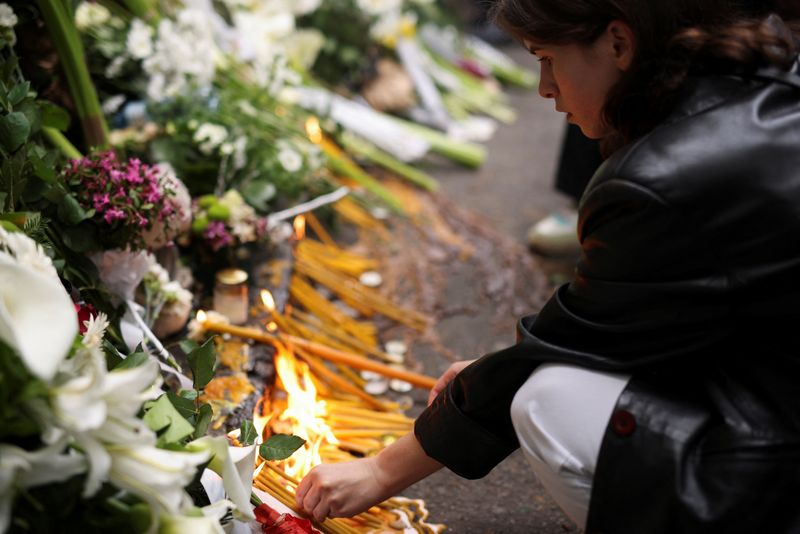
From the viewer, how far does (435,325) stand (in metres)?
2.22

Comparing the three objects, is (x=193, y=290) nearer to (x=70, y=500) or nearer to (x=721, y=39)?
(x=70, y=500)

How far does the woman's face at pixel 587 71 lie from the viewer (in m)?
1.09

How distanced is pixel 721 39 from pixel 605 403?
47cm

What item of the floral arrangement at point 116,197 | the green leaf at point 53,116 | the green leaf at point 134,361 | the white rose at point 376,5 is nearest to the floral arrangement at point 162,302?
the floral arrangement at point 116,197

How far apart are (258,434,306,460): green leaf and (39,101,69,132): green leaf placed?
2.59ft

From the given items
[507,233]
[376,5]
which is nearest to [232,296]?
[507,233]

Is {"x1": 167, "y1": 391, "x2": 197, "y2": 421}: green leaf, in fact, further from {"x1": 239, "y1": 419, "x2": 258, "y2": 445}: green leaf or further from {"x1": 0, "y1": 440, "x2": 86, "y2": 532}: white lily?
{"x1": 0, "y1": 440, "x2": 86, "y2": 532}: white lily

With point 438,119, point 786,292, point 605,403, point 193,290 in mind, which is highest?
point 786,292

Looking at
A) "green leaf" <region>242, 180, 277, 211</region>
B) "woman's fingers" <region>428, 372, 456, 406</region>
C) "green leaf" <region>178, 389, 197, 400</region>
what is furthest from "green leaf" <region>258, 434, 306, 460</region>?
"green leaf" <region>242, 180, 277, 211</region>

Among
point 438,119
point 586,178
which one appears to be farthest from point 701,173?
point 438,119

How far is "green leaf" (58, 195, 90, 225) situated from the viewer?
4.75 ft

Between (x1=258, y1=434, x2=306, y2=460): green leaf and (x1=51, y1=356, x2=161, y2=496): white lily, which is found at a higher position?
(x1=51, y1=356, x2=161, y2=496): white lily

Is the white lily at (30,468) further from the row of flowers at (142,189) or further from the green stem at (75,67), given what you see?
the green stem at (75,67)

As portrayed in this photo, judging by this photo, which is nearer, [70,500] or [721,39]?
[70,500]
